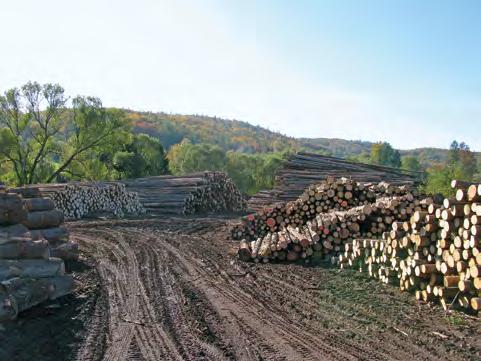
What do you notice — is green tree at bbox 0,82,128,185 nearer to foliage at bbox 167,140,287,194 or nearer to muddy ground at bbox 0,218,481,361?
foliage at bbox 167,140,287,194

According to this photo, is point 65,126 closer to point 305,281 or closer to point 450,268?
point 305,281

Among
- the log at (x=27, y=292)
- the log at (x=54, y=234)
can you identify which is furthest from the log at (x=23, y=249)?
the log at (x=54, y=234)

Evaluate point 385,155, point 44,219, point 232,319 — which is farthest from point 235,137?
point 232,319

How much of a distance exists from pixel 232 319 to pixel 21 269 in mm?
3463

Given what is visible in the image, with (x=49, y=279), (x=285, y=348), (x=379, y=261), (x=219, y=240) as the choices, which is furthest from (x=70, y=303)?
(x=219, y=240)

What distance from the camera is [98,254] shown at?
1159 centimetres

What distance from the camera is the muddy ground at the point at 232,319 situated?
564 centimetres

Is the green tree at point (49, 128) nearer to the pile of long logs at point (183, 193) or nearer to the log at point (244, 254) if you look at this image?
the pile of long logs at point (183, 193)

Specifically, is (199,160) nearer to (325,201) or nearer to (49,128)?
(49,128)

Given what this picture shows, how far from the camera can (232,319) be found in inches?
268

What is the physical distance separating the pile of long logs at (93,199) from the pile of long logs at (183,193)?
0.55 metres

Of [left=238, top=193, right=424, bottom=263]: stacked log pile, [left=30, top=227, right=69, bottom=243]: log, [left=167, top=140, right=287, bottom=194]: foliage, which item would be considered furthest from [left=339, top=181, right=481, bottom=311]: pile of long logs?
[left=167, top=140, right=287, bottom=194]: foliage

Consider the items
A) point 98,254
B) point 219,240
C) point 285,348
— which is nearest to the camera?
point 285,348

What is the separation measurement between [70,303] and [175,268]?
287 centimetres
